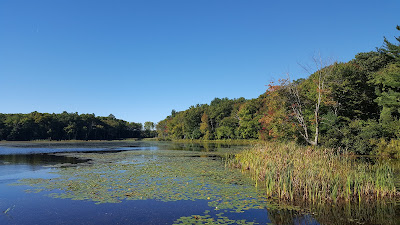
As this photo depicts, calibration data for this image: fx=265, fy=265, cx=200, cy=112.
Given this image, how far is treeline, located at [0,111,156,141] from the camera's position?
288ft

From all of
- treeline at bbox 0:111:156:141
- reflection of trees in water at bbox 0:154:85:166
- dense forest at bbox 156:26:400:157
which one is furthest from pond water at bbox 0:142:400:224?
treeline at bbox 0:111:156:141

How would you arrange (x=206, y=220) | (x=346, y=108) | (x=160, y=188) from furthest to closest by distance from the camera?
(x=346, y=108), (x=160, y=188), (x=206, y=220)

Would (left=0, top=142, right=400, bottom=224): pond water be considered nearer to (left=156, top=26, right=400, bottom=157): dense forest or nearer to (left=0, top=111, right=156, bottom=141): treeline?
(left=156, top=26, right=400, bottom=157): dense forest

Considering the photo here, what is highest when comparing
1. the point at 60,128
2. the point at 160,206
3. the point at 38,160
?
the point at 60,128

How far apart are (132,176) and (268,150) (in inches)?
322

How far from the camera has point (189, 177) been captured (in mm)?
13578

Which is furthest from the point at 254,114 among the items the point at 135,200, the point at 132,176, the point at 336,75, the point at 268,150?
the point at 135,200

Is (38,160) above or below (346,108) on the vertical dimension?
below

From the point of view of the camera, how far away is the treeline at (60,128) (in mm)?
87750

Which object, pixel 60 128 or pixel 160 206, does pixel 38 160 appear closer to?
pixel 160 206

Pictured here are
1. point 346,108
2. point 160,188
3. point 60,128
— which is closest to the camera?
point 160,188

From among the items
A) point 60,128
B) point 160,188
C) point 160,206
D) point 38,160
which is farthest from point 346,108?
point 60,128

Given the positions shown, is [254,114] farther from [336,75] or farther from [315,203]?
[315,203]

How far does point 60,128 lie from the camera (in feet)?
337
